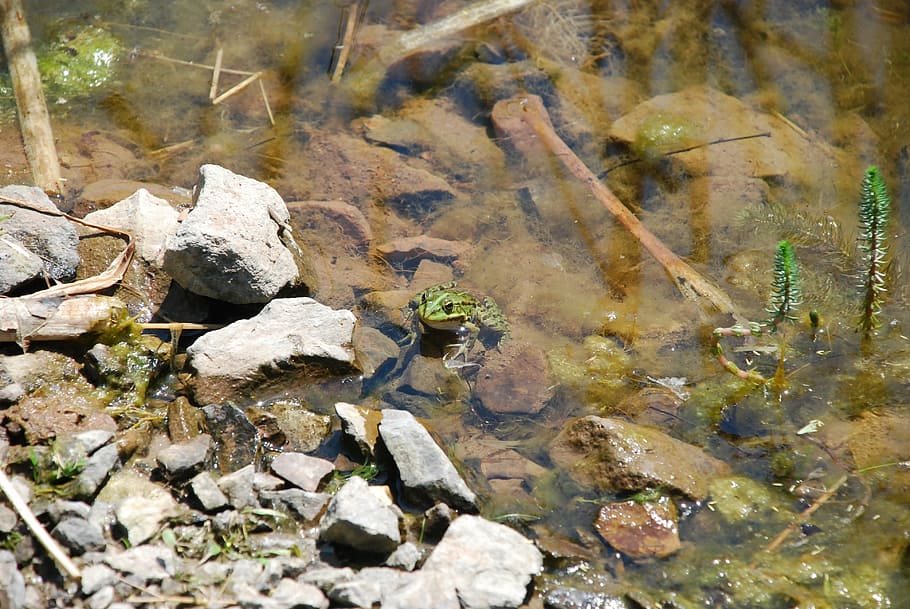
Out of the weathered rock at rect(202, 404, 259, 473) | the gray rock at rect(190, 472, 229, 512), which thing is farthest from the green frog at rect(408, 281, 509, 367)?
the gray rock at rect(190, 472, 229, 512)

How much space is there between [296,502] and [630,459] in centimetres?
165

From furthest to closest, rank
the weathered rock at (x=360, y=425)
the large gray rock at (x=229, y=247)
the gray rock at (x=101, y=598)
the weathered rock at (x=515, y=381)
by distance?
the weathered rock at (x=515, y=381), the large gray rock at (x=229, y=247), the weathered rock at (x=360, y=425), the gray rock at (x=101, y=598)

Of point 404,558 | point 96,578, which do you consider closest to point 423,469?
point 404,558

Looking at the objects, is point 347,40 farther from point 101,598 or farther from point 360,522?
point 101,598

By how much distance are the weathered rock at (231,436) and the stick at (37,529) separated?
882 mm

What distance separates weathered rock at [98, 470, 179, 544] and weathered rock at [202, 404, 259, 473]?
358 mm

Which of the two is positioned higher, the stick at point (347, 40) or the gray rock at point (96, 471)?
the stick at point (347, 40)

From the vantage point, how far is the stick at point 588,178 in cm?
530

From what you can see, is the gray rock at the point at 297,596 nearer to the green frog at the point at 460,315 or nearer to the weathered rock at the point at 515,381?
the weathered rock at the point at 515,381

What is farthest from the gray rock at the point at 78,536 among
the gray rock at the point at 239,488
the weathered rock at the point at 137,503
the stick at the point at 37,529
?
the gray rock at the point at 239,488

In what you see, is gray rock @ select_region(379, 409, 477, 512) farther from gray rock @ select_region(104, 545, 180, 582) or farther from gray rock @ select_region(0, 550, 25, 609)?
gray rock @ select_region(0, 550, 25, 609)

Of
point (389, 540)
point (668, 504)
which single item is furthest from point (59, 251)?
point (668, 504)

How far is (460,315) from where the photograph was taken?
5.12m

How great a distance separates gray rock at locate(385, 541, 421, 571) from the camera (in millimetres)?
3242
